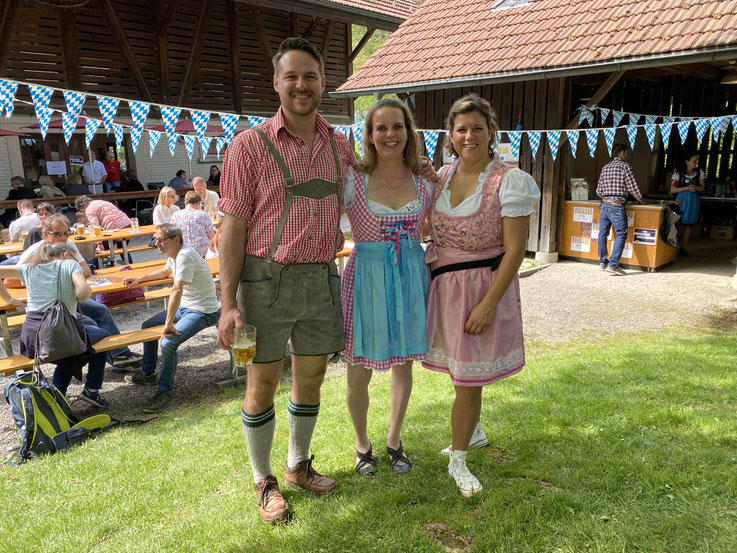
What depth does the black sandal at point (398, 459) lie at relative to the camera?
9.32 feet

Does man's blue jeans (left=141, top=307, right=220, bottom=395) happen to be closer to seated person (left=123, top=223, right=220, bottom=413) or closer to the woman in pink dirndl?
seated person (left=123, top=223, right=220, bottom=413)

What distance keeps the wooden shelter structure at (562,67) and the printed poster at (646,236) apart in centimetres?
125

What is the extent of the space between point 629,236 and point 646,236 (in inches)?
10.6

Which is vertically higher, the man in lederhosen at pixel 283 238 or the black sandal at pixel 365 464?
the man in lederhosen at pixel 283 238

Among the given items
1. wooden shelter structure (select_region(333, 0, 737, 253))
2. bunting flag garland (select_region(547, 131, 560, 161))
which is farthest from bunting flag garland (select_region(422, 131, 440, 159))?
bunting flag garland (select_region(547, 131, 560, 161))

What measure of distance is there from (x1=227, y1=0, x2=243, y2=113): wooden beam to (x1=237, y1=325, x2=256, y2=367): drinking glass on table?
13183 mm

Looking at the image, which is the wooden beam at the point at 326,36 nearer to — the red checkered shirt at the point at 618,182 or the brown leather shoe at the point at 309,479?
the red checkered shirt at the point at 618,182

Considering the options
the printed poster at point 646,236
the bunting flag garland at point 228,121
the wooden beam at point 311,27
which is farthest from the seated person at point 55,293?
the wooden beam at point 311,27

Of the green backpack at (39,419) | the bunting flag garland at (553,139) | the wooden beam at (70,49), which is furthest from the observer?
the wooden beam at (70,49)

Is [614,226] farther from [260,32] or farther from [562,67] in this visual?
[260,32]

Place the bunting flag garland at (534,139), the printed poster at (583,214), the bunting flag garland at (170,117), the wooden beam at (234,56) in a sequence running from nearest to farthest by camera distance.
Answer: the bunting flag garland at (170,117)
the bunting flag garland at (534,139)
the printed poster at (583,214)
the wooden beam at (234,56)

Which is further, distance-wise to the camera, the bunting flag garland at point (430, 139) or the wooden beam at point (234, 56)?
the wooden beam at point (234, 56)

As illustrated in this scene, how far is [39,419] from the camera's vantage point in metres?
3.93

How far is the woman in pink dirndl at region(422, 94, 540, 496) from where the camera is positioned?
8.00ft
